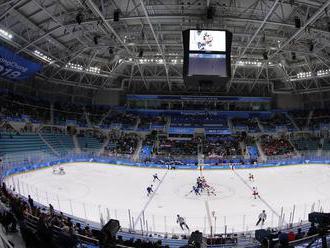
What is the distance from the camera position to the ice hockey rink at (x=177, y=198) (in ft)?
42.8

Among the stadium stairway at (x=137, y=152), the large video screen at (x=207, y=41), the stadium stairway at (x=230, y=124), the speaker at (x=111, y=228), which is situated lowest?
the stadium stairway at (x=137, y=152)

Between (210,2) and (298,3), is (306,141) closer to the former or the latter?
(298,3)

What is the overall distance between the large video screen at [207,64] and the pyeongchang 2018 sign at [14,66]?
15820 mm

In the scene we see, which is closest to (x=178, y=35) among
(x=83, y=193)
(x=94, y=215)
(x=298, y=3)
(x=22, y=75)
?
(x=298, y=3)

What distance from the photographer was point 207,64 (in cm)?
1561

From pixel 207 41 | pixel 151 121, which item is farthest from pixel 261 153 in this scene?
pixel 207 41

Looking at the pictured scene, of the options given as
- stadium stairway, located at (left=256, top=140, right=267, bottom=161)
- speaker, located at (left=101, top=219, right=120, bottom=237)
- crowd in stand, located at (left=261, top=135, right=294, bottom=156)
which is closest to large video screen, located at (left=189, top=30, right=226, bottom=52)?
speaker, located at (left=101, top=219, right=120, bottom=237)

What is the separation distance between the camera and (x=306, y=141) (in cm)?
3872

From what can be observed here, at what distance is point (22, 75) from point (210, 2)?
18.2 m

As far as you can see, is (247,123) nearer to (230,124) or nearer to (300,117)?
(230,124)

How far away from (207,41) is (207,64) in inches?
56.1

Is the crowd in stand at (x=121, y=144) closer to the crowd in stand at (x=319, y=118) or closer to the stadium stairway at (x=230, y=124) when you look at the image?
the stadium stairway at (x=230, y=124)

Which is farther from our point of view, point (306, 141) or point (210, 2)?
point (306, 141)

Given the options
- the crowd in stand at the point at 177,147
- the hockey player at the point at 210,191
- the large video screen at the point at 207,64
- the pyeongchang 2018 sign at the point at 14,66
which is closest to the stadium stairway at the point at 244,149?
the crowd in stand at the point at 177,147
